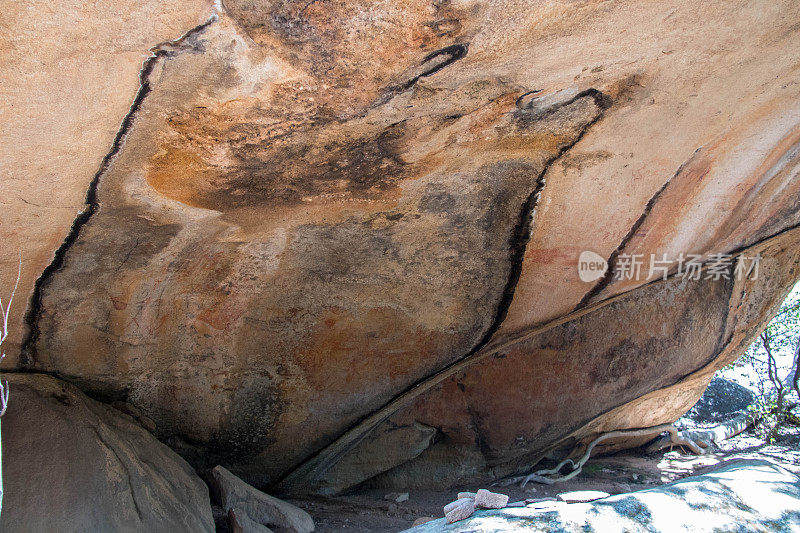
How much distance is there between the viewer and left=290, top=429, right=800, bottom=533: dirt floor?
2.66 meters

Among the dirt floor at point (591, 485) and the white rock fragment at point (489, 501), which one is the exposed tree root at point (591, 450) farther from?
the white rock fragment at point (489, 501)

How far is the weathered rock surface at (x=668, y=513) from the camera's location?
169 cm

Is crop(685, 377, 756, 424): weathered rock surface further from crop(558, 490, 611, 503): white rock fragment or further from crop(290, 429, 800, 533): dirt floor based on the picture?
crop(558, 490, 611, 503): white rock fragment

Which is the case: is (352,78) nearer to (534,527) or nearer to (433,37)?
(433,37)

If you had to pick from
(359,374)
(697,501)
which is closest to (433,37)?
(697,501)

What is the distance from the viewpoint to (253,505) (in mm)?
2293

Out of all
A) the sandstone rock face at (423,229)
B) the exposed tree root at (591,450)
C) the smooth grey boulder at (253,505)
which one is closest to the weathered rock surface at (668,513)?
the smooth grey boulder at (253,505)

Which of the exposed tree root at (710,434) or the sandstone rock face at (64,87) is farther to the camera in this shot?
the exposed tree root at (710,434)

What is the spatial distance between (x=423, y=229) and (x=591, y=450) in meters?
2.19

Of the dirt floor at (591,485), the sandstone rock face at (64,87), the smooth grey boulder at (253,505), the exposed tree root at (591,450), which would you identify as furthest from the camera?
the exposed tree root at (591,450)

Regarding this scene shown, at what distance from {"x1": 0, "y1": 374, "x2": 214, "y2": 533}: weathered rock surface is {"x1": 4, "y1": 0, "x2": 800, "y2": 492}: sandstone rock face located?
0.92 feet

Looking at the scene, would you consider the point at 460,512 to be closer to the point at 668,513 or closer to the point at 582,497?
the point at 582,497

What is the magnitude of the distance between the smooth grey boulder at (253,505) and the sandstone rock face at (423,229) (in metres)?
0.44

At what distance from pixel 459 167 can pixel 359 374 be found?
1313 millimetres
